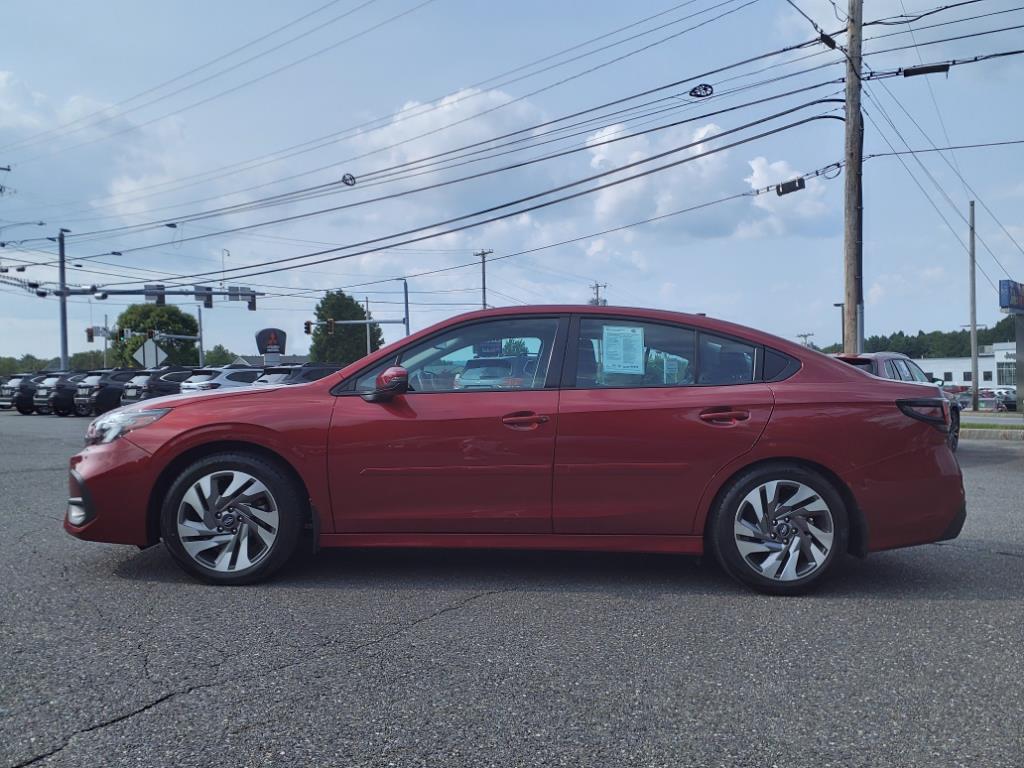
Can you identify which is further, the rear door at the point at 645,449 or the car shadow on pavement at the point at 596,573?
the car shadow on pavement at the point at 596,573

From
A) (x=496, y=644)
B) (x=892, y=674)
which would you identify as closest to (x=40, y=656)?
(x=496, y=644)

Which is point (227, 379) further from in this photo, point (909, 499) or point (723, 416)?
point (909, 499)

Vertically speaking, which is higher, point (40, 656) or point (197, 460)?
point (197, 460)

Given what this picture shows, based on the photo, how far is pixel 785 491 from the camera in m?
4.32

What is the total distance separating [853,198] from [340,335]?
9116cm

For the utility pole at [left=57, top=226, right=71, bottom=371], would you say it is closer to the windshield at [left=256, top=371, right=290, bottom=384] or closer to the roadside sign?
the roadside sign

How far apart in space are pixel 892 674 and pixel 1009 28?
54.0 feet

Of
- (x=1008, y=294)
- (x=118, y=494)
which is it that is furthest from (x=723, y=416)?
(x=1008, y=294)

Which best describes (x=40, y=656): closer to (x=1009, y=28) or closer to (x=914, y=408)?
(x=914, y=408)

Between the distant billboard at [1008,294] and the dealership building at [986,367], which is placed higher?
the distant billboard at [1008,294]

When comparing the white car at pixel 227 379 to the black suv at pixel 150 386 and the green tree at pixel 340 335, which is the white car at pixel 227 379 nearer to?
the black suv at pixel 150 386

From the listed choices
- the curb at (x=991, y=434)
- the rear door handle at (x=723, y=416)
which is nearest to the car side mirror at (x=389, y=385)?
the rear door handle at (x=723, y=416)

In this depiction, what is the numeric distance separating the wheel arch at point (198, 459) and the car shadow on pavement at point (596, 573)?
1.11 ft

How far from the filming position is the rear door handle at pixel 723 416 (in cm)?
436
